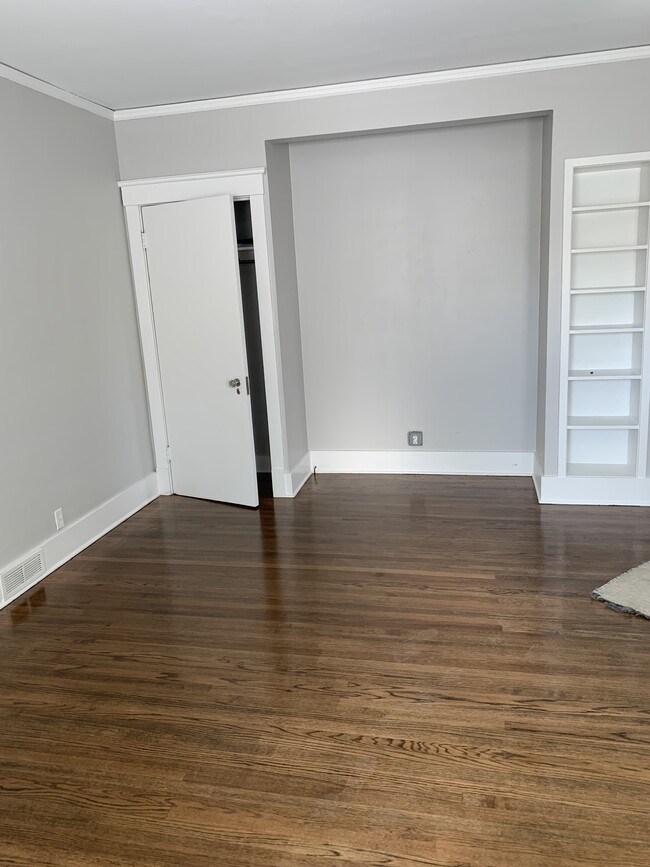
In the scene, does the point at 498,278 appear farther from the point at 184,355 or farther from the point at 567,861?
the point at 567,861

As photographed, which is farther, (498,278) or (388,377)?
(388,377)

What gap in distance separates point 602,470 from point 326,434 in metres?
2.00

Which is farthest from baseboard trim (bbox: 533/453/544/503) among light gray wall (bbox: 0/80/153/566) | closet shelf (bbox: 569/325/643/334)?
light gray wall (bbox: 0/80/153/566)

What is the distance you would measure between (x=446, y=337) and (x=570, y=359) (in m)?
0.89

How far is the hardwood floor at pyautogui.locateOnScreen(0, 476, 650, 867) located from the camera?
1813 millimetres

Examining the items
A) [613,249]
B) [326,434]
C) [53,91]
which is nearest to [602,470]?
[613,249]

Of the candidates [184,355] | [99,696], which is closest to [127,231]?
[184,355]

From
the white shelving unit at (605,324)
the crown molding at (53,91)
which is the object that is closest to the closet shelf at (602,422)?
the white shelving unit at (605,324)

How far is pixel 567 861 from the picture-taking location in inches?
66.2

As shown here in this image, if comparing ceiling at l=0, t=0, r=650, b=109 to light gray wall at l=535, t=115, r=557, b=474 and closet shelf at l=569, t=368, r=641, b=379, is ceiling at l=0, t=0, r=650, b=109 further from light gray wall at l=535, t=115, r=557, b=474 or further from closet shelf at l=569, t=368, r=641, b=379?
closet shelf at l=569, t=368, r=641, b=379

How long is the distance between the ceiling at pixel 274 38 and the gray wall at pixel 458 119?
0.50 feet

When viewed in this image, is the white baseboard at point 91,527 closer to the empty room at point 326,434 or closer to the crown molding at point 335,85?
the empty room at point 326,434

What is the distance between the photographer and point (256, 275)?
4473 mm

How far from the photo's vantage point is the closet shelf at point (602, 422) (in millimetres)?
4066
